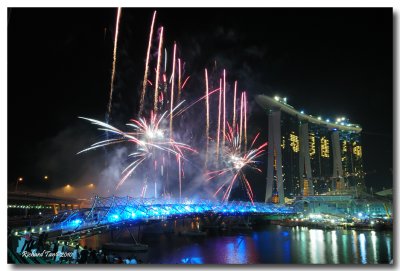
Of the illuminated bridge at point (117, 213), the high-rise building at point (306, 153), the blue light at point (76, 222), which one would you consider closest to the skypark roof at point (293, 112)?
the high-rise building at point (306, 153)

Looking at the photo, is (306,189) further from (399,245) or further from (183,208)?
(399,245)

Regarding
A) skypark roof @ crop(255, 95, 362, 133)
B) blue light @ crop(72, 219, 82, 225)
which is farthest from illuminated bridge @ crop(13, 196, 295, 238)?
skypark roof @ crop(255, 95, 362, 133)

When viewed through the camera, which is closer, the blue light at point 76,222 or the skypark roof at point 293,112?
the blue light at point 76,222

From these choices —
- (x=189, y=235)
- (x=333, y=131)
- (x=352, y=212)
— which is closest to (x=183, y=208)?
(x=189, y=235)

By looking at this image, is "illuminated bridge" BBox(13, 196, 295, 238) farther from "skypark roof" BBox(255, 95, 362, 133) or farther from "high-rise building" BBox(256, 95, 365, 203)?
"skypark roof" BBox(255, 95, 362, 133)

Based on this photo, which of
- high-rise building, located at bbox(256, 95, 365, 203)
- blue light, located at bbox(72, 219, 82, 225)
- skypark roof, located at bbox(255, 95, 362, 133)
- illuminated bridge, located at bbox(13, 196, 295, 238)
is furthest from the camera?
skypark roof, located at bbox(255, 95, 362, 133)

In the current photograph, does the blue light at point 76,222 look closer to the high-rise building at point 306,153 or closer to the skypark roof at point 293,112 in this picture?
the high-rise building at point 306,153

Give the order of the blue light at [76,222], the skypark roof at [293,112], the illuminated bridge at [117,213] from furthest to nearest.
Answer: the skypark roof at [293,112], the blue light at [76,222], the illuminated bridge at [117,213]

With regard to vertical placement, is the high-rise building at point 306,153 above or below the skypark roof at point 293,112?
below

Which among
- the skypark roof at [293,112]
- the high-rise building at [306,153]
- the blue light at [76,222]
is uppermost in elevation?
the skypark roof at [293,112]
